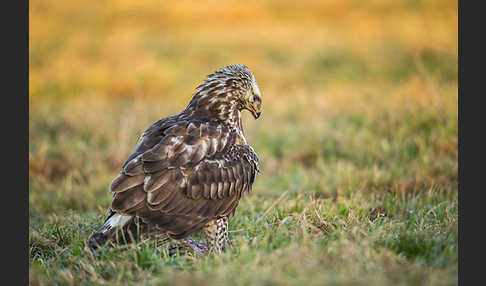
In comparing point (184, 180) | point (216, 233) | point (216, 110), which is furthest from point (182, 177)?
point (216, 110)

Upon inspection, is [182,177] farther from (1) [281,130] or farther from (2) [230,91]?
(1) [281,130]

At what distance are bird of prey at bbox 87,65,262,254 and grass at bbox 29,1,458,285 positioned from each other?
24 centimetres

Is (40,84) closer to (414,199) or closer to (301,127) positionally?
(301,127)

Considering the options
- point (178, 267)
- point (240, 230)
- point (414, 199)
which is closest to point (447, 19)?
point (414, 199)

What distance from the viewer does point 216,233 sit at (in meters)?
4.32

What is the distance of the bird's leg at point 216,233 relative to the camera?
429cm

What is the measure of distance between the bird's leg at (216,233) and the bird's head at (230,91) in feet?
3.48

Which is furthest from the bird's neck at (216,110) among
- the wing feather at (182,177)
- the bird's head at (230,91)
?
the wing feather at (182,177)

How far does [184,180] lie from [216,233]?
0.58 m

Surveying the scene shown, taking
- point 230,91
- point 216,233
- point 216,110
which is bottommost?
point 216,233

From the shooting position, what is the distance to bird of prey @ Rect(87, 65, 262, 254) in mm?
4004

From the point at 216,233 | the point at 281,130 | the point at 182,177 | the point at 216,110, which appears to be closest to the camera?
the point at 182,177

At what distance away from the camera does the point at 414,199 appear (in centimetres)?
530

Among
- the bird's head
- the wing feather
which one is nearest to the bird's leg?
the wing feather
